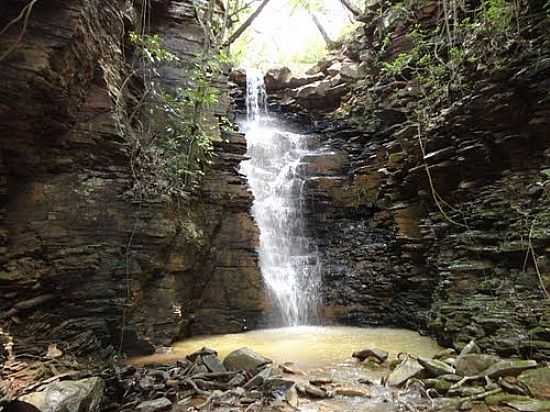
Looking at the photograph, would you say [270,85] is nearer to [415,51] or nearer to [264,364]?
[415,51]

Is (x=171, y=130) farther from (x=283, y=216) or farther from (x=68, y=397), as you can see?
(x=68, y=397)

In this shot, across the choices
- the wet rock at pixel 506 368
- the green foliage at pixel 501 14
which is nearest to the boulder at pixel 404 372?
the wet rock at pixel 506 368

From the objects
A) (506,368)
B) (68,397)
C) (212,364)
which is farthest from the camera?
(212,364)

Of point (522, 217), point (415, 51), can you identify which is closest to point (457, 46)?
point (415, 51)

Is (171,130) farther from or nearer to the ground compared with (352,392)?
farther from the ground

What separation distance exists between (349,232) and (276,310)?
125 inches

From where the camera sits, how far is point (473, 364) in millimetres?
4395

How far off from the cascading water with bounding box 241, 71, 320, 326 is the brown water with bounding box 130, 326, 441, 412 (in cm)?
85

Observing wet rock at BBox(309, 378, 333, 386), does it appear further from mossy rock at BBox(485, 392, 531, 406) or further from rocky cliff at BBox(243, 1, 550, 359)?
rocky cliff at BBox(243, 1, 550, 359)

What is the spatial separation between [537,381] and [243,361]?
3.44 metres

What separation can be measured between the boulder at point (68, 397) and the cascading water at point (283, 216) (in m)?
5.37

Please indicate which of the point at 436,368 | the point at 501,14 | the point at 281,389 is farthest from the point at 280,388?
the point at 501,14

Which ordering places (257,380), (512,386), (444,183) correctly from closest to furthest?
(512,386) < (257,380) < (444,183)

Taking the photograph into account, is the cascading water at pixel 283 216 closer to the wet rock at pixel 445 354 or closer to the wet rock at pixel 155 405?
the wet rock at pixel 445 354
